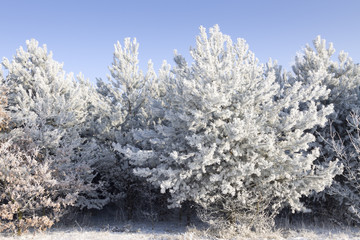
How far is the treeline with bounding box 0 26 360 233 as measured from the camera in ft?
25.0

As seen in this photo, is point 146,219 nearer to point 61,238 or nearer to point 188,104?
point 61,238

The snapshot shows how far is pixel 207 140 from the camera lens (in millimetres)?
7738

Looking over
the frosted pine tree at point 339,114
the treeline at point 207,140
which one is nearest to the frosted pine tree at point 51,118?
the treeline at point 207,140

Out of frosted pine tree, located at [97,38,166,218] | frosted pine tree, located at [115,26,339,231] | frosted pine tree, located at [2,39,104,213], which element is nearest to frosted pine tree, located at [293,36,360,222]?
frosted pine tree, located at [115,26,339,231]

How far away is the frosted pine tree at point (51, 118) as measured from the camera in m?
9.62

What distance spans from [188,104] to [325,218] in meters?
8.59

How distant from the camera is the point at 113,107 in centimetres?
1338

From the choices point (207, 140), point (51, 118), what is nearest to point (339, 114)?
point (207, 140)

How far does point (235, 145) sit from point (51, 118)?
25.1 feet

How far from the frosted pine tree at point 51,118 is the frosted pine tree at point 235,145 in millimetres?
3096

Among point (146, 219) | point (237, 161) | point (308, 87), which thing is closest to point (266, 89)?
point (308, 87)

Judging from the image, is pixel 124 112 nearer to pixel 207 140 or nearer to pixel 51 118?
pixel 51 118

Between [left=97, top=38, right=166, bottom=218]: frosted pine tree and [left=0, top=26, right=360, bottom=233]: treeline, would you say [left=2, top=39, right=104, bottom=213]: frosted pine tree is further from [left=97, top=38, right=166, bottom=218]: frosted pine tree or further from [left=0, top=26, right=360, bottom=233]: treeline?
[left=97, top=38, right=166, bottom=218]: frosted pine tree

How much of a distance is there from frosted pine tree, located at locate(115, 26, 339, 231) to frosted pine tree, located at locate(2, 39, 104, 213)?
10.2 ft
